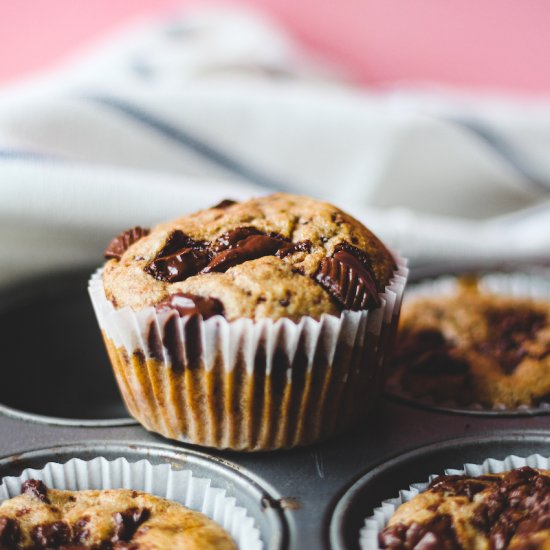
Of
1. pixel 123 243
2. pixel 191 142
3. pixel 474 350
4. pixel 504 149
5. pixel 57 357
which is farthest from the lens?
pixel 504 149

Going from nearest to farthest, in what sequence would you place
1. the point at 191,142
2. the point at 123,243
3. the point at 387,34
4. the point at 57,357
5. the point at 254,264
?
the point at 254,264, the point at 123,243, the point at 57,357, the point at 191,142, the point at 387,34

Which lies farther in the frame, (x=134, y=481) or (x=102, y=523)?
(x=134, y=481)

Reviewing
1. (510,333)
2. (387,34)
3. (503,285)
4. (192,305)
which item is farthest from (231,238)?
(387,34)

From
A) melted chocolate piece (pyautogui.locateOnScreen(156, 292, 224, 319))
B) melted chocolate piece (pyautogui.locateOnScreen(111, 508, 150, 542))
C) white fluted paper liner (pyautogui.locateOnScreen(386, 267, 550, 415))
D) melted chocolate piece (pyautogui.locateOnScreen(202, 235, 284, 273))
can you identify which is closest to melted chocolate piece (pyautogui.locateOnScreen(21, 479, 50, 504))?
melted chocolate piece (pyautogui.locateOnScreen(111, 508, 150, 542))

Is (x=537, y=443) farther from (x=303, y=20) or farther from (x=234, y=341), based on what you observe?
(x=303, y=20)

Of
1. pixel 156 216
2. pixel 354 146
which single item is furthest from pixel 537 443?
pixel 354 146

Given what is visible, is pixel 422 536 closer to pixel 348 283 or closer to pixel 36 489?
pixel 348 283
